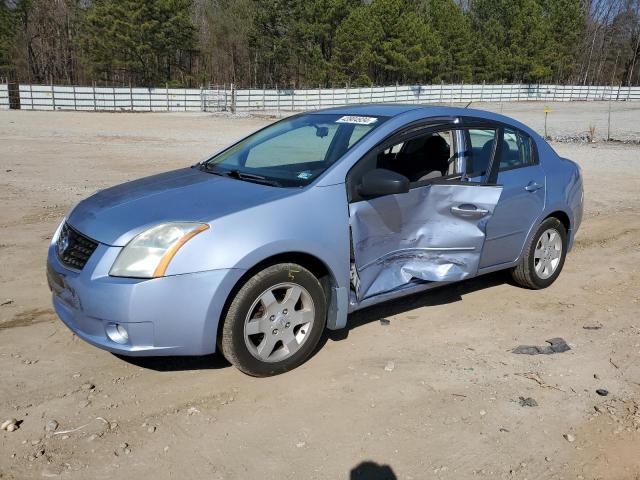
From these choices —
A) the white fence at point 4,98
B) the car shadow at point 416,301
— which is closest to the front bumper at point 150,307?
the car shadow at point 416,301

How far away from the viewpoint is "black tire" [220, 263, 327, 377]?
3361 millimetres

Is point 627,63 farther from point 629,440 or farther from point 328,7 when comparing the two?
point 629,440

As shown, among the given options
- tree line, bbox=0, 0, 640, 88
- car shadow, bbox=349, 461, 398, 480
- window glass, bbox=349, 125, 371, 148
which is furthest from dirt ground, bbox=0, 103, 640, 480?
tree line, bbox=0, 0, 640, 88

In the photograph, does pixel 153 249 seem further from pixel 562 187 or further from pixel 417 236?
pixel 562 187

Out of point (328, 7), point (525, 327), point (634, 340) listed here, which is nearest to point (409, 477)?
point (525, 327)

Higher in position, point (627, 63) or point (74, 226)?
point (627, 63)

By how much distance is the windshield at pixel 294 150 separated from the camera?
4.02 metres

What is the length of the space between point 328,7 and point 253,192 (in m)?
56.5

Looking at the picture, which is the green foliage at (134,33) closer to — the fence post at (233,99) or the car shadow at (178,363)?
the fence post at (233,99)

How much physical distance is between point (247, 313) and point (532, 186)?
9.28ft

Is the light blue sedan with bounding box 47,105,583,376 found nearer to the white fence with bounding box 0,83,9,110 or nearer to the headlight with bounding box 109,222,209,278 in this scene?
the headlight with bounding box 109,222,209,278

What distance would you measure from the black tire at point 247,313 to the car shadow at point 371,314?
0.32 m

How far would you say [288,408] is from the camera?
334cm

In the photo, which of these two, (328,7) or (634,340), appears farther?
(328,7)
